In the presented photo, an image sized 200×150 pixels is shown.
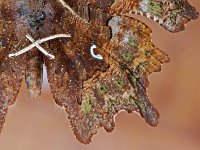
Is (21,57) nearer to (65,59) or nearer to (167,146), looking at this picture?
(65,59)

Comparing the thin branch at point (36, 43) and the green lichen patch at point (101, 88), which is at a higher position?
the thin branch at point (36, 43)

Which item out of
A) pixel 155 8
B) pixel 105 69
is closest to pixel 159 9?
pixel 155 8

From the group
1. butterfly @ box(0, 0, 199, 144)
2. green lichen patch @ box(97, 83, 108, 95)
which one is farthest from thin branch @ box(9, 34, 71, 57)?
green lichen patch @ box(97, 83, 108, 95)

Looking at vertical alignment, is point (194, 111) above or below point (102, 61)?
below

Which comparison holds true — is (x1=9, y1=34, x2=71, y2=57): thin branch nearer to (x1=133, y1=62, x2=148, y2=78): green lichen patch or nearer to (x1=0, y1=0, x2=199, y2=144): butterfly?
(x1=0, y1=0, x2=199, y2=144): butterfly

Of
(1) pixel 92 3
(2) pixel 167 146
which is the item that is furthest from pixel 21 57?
(2) pixel 167 146

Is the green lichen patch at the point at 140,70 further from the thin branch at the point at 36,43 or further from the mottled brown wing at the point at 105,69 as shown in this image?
the thin branch at the point at 36,43

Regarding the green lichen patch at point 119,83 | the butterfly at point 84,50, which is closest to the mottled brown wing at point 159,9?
the butterfly at point 84,50

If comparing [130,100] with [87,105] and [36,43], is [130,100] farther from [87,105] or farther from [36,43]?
[36,43]
